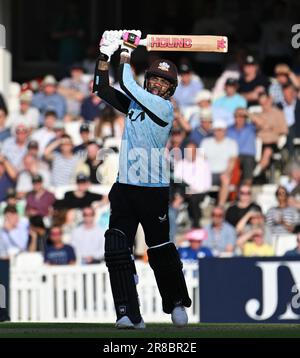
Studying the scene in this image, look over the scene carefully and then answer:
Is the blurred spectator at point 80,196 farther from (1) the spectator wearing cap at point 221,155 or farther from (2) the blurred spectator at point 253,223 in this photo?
(2) the blurred spectator at point 253,223

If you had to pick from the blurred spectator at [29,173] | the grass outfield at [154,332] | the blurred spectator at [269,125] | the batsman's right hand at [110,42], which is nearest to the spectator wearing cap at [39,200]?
the blurred spectator at [29,173]

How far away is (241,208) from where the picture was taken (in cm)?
1770

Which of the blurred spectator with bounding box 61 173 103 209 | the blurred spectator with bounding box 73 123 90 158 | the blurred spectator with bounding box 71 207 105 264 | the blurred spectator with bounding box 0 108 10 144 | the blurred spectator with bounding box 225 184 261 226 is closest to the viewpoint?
the blurred spectator with bounding box 71 207 105 264

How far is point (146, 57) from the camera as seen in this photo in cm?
2273

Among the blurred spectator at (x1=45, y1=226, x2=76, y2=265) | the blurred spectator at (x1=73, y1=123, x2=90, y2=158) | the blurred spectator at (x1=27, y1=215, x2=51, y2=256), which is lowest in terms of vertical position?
the blurred spectator at (x1=45, y1=226, x2=76, y2=265)

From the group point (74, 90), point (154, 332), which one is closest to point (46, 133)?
point (74, 90)

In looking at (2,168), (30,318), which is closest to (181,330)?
(30,318)

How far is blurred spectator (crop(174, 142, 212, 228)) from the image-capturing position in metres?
18.1

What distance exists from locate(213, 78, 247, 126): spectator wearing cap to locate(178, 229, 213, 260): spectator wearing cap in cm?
277

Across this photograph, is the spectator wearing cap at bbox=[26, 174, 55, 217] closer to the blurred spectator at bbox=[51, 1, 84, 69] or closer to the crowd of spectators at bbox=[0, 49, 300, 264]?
the crowd of spectators at bbox=[0, 49, 300, 264]

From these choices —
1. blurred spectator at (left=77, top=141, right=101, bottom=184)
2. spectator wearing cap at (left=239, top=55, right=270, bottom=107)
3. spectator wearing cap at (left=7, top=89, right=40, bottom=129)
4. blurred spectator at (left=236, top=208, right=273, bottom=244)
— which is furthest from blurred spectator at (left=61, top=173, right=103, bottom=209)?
spectator wearing cap at (left=239, top=55, right=270, bottom=107)

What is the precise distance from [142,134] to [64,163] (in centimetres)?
877

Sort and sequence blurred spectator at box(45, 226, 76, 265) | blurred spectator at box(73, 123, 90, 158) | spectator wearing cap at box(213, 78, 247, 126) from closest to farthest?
blurred spectator at box(45, 226, 76, 265) < blurred spectator at box(73, 123, 90, 158) < spectator wearing cap at box(213, 78, 247, 126)

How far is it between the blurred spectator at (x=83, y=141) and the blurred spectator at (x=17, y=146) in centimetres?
74
